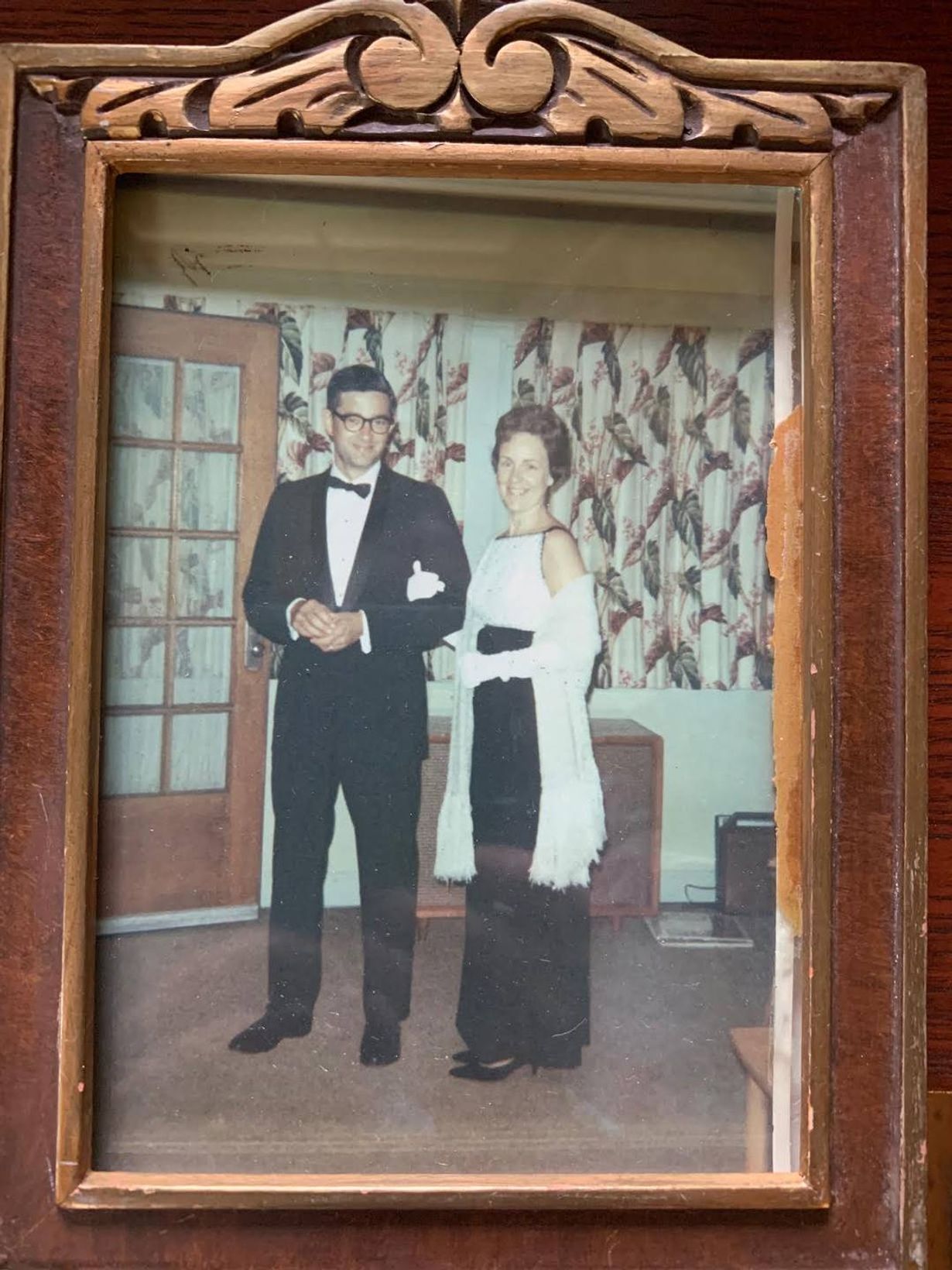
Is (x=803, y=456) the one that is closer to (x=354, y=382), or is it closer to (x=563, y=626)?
(x=563, y=626)

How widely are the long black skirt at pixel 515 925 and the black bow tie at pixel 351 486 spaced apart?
0.16 m

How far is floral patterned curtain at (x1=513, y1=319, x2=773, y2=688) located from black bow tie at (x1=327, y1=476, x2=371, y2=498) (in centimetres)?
12

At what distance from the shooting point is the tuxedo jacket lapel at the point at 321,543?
70 cm

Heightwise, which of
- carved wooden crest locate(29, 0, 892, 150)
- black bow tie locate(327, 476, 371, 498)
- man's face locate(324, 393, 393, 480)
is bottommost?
black bow tie locate(327, 476, 371, 498)

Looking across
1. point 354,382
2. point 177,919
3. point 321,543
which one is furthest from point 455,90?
point 177,919

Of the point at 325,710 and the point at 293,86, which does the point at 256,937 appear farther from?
the point at 293,86

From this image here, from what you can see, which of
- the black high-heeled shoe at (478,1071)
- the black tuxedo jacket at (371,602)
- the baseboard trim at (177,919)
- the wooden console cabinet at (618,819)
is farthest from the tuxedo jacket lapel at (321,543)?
the black high-heeled shoe at (478,1071)

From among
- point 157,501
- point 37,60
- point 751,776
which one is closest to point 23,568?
point 157,501

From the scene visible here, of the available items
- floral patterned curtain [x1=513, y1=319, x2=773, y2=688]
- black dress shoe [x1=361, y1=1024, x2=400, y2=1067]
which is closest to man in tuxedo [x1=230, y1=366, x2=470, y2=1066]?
black dress shoe [x1=361, y1=1024, x2=400, y2=1067]

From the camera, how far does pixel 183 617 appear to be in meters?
0.69

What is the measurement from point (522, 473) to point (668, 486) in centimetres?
10

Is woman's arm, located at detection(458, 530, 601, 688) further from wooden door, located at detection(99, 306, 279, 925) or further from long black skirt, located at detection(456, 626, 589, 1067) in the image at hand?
wooden door, located at detection(99, 306, 279, 925)

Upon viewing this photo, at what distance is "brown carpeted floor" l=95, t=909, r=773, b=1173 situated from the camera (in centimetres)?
68

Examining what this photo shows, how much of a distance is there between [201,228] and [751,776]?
20.9 inches
